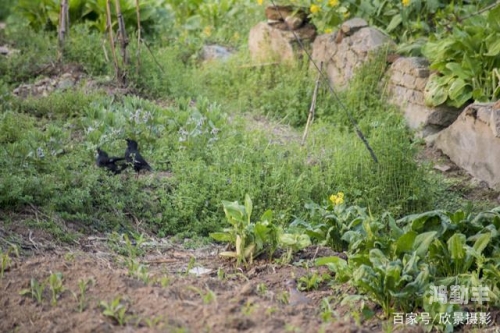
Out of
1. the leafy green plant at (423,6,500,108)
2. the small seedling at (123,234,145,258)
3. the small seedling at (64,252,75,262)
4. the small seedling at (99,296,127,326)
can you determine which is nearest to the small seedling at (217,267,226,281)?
the small seedling at (123,234,145,258)

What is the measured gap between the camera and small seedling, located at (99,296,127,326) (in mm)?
3830

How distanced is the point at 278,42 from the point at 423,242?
21.3ft

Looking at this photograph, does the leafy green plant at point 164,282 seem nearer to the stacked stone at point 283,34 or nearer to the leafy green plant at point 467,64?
the leafy green plant at point 467,64

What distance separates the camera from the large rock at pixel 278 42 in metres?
11.0

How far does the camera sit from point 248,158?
737 centimetres

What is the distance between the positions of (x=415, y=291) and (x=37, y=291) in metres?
1.99

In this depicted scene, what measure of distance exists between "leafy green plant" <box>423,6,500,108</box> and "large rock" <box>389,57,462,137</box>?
0.16 metres

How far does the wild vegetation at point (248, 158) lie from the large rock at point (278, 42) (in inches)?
8.1

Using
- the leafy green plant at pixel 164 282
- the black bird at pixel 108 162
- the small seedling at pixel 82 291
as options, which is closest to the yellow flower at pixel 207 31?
the black bird at pixel 108 162

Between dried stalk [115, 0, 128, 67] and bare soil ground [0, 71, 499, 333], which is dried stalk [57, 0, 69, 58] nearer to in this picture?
dried stalk [115, 0, 128, 67]

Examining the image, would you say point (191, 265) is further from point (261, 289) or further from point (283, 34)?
point (283, 34)

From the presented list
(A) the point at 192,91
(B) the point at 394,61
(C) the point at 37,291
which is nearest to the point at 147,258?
(C) the point at 37,291

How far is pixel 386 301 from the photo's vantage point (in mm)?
4723

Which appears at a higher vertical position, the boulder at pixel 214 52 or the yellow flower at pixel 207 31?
the yellow flower at pixel 207 31
